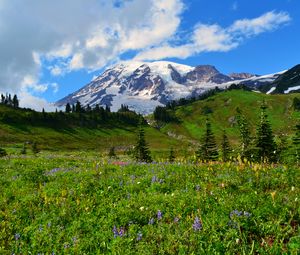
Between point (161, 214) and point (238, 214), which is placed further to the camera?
point (161, 214)

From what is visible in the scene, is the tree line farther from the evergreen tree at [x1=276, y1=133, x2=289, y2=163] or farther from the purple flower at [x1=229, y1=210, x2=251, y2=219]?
the purple flower at [x1=229, y1=210, x2=251, y2=219]

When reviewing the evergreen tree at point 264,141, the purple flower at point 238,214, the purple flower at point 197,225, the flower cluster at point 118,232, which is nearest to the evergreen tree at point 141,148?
the evergreen tree at point 264,141

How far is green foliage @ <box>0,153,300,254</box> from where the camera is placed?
642 centimetres

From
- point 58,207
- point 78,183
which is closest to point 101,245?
point 58,207

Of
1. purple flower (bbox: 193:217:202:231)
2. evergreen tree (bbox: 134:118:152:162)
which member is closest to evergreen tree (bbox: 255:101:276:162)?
evergreen tree (bbox: 134:118:152:162)

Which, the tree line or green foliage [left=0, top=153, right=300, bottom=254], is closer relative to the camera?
green foliage [left=0, top=153, right=300, bottom=254]

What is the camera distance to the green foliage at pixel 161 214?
642cm

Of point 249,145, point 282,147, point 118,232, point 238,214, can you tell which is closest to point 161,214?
point 118,232

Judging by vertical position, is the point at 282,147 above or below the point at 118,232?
above

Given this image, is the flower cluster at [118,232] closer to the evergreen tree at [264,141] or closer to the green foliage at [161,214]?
the green foliage at [161,214]

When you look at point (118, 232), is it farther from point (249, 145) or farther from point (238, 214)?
point (249, 145)

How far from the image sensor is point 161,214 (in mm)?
7926

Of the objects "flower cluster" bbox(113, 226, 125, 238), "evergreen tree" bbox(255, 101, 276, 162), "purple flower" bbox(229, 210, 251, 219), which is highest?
"evergreen tree" bbox(255, 101, 276, 162)

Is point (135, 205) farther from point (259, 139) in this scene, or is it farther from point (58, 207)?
point (259, 139)
